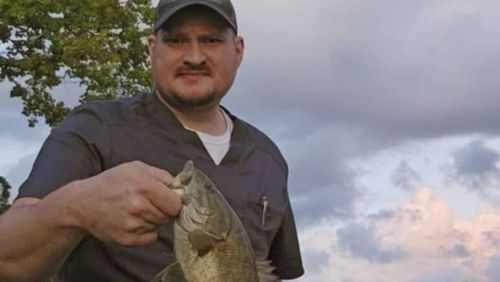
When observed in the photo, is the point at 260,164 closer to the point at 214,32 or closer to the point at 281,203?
the point at 281,203

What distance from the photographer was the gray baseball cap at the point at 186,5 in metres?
5.00

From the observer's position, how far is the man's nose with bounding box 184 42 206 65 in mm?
4969

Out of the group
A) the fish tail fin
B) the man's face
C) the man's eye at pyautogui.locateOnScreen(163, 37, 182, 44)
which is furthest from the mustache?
the fish tail fin

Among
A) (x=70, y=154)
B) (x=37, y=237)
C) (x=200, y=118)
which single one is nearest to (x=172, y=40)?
(x=200, y=118)

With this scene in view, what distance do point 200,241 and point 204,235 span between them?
0.09 feet

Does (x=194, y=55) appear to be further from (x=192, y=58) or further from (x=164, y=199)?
(x=164, y=199)

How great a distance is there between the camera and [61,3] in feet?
75.0

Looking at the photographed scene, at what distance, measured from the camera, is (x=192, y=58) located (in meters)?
4.97

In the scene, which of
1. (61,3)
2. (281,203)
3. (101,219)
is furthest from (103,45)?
(101,219)

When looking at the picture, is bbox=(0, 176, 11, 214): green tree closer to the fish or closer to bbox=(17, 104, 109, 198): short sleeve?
bbox=(17, 104, 109, 198): short sleeve

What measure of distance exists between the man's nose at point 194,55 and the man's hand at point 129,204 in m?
1.36

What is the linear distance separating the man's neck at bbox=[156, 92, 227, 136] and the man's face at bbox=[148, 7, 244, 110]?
36 millimetres

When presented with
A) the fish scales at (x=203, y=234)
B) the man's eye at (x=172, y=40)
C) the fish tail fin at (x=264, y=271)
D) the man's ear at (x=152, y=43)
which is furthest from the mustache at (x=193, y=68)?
the fish scales at (x=203, y=234)

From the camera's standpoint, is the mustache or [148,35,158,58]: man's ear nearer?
the mustache
